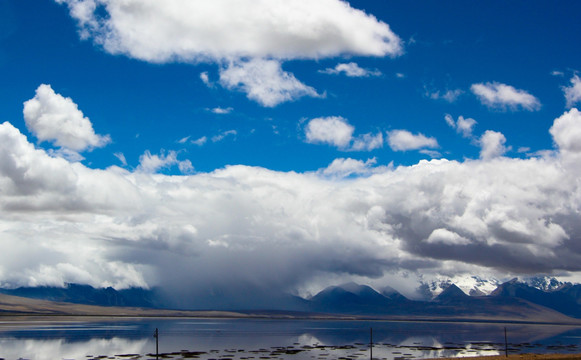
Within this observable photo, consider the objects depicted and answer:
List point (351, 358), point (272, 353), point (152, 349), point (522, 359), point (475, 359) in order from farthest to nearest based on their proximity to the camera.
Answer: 1. point (152, 349)
2. point (272, 353)
3. point (351, 358)
4. point (475, 359)
5. point (522, 359)

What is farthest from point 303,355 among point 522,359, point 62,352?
point 62,352

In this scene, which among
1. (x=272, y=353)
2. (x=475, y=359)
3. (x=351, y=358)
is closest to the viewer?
(x=475, y=359)

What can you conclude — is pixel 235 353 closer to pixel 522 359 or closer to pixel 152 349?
pixel 152 349

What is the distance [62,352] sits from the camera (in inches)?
5694

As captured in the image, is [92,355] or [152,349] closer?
[92,355]

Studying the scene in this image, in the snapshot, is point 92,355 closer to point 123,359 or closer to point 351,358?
point 123,359

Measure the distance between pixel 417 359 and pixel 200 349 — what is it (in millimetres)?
62168

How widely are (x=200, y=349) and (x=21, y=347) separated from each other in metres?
51.0

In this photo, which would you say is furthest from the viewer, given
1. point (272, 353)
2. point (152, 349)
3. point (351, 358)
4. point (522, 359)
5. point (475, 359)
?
point (152, 349)

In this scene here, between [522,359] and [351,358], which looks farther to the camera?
[351,358]

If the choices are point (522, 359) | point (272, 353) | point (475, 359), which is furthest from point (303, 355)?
point (522, 359)

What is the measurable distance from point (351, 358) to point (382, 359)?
24.7 feet

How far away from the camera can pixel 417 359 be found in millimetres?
132375

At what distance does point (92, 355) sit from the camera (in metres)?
138
